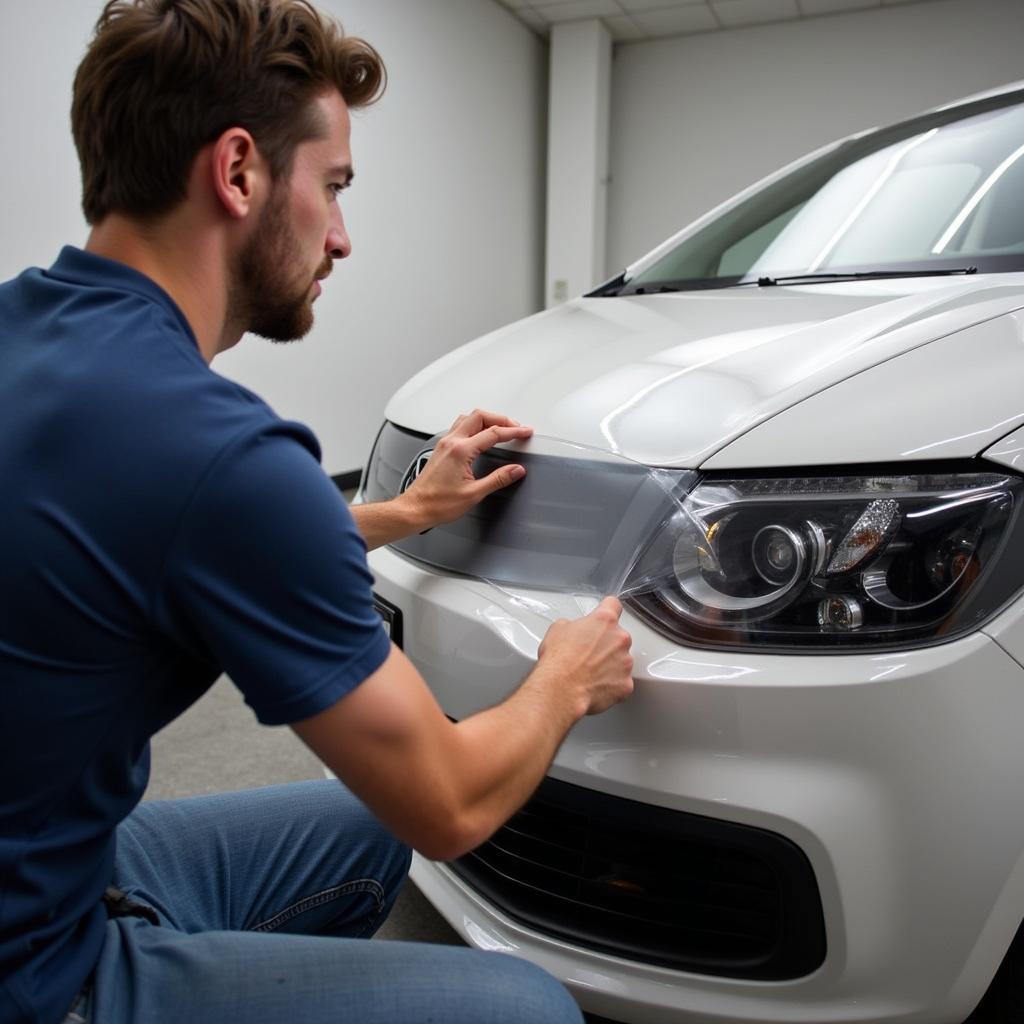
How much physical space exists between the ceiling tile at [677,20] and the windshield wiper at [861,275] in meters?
5.32

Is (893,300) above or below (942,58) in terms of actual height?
below

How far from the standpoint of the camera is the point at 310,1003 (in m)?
0.72

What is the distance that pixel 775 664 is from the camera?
0.88 m

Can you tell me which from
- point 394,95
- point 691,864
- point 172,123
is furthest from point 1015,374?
point 394,95

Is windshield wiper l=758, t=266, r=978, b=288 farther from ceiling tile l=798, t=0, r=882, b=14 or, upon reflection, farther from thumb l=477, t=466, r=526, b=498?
ceiling tile l=798, t=0, r=882, b=14

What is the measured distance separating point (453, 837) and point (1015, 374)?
69 cm

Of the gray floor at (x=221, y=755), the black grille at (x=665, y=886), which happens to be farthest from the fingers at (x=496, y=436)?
the gray floor at (x=221, y=755)

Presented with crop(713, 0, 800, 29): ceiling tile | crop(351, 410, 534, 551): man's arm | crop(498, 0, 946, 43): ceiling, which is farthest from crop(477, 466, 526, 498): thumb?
crop(713, 0, 800, 29): ceiling tile

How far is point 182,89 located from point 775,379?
64 centimetres

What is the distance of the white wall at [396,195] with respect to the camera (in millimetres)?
3146

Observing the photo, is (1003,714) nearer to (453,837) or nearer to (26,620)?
(453,837)

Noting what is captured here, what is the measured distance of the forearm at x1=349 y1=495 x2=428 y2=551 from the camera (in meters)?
1.18

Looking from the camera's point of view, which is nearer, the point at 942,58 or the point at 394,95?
the point at 394,95

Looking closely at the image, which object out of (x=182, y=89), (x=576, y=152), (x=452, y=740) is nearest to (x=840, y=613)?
(x=452, y=740)
